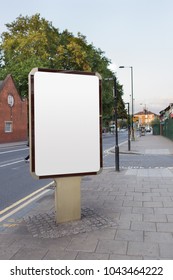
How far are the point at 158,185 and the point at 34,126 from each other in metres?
4.98

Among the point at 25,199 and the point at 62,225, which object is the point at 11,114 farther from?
the point at 62,225

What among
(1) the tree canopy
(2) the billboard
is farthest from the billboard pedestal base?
(1) the tree canopy

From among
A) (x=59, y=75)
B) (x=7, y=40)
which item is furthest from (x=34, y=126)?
(x=7, y=40)

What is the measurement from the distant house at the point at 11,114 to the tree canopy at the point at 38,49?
306cm

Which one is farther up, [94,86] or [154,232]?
[94,86]

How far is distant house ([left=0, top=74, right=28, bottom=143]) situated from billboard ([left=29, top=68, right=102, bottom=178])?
31.5 meters

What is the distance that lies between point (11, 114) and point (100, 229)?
34.1 meters

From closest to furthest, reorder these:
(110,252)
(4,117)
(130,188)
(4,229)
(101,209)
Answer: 1. (110,252)
2. (4,229)
3. (101,209)
4. (130,188)
5. (4,117)

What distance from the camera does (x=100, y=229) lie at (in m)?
4.86

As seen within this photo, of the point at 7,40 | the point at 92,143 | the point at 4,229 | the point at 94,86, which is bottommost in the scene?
the point at 4,229

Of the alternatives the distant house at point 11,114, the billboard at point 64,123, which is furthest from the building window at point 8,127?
the billboard at point 64,123

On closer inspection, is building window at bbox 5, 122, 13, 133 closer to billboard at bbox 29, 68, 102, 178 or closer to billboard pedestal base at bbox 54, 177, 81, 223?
billboard pedestal base at bbox 54, 177, 81, 223
